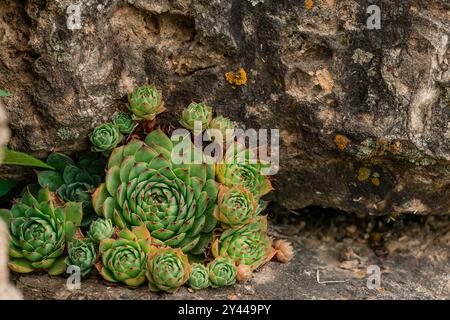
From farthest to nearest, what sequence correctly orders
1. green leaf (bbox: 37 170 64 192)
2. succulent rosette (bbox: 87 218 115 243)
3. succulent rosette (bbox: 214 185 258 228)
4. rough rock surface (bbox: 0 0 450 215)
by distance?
green leaf (bbox: 37 170 64 192) → rough rock surface (bbox: 0 0 450 215) → succulent rosette (bbox: 214 185 258 228) → succulent rosette (bbox: 87 218 115 243)

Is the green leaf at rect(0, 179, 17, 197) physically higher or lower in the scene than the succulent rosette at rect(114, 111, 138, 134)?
lower

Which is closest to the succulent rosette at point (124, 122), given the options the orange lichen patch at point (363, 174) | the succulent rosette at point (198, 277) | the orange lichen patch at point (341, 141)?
the succulent rosette at point (198, 277)

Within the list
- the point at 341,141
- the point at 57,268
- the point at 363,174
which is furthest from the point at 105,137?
the point at 363,174

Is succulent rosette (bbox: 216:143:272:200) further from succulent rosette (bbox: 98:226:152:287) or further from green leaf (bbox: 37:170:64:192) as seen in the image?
green leaf (bbox: 37:170:64:192)

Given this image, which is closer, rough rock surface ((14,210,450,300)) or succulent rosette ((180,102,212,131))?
rough rock surface ((14,210,450,300))

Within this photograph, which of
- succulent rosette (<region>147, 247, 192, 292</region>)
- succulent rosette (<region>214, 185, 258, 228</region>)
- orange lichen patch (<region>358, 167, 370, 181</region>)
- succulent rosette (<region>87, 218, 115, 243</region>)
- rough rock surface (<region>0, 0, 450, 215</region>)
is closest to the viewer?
succulent rosette (<region>147, 247, 192, 292</region>)

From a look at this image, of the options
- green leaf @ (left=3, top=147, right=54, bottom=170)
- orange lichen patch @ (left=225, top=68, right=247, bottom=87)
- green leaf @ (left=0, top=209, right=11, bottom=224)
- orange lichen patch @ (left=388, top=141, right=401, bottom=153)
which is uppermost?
orange lichen patch @ (left=225, top=68, right=247, bottom=87)

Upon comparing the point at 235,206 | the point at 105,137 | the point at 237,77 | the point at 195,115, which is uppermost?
the point at 237,77

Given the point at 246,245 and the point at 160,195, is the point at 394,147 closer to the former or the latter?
the point at 246,245

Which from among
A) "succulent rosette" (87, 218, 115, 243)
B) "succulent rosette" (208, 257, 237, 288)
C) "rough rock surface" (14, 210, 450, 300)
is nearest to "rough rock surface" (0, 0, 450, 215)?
"rough rock surface" (14, 210, 450, 300)
